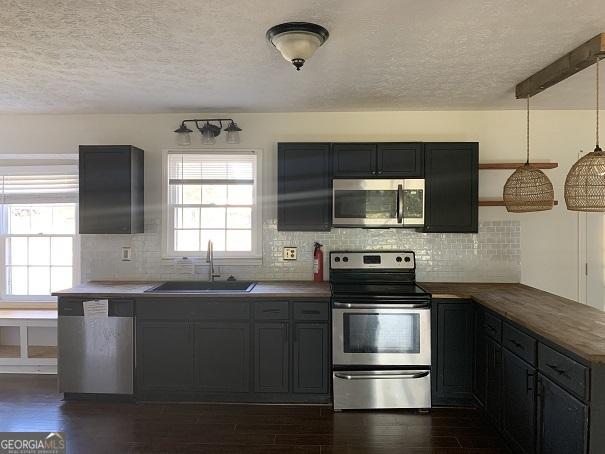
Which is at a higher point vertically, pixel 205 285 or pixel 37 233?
pixel 37 233

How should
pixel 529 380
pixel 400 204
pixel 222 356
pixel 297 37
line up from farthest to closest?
pixel 400 204 < pixel 222 356 < pixel 529 380 < pixel 297 37

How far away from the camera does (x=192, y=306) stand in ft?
11.1

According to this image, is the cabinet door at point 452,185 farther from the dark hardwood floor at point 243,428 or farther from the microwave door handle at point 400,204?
the dark hardwood floor at point 243,428

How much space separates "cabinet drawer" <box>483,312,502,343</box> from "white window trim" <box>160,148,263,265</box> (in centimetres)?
198

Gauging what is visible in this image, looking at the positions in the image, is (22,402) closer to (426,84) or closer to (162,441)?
(162,441)

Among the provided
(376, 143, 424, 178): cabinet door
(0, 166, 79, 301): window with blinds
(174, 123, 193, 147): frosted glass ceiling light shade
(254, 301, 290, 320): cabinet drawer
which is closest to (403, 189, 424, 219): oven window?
(376, 143, 424, 178): cabinet door

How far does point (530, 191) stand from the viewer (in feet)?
9.16

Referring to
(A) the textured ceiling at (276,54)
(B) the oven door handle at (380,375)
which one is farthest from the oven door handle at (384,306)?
(A) the textured ceiling at (276,54)

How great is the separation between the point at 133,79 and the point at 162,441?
247cm

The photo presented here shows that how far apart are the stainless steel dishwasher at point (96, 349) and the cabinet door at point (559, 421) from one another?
2.84 meters

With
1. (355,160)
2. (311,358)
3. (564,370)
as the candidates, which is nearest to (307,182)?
(355,160)

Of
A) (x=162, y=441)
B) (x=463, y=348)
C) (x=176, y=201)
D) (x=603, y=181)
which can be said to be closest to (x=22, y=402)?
(x=162, y=441)

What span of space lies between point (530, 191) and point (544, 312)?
30.1 inches

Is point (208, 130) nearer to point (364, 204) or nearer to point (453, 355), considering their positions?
point (364, 204)
